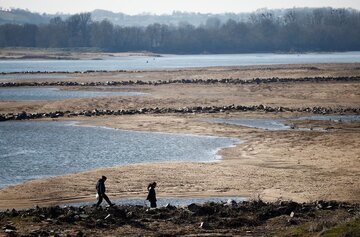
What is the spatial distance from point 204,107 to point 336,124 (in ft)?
41.3

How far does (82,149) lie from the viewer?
123ft

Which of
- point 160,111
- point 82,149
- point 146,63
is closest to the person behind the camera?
point 82,149

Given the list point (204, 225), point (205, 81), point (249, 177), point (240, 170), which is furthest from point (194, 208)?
point (205, 81)

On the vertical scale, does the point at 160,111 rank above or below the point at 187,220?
below

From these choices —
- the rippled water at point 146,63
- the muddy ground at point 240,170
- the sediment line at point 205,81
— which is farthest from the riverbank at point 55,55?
the muddy ground at point 240,170

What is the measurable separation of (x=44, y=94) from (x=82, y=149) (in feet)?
113

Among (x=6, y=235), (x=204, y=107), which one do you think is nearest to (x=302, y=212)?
(x=6, y=235)

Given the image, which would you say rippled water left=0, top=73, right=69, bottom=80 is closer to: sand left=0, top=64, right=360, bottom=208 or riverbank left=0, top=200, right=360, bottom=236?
sand left=0, top=64, right=360, bottom=208

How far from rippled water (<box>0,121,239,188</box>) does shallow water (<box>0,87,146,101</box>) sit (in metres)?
19.6

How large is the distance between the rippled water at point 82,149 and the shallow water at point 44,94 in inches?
772

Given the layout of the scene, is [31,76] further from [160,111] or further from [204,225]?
[204,225]

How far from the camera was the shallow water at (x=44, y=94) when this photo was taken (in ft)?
219

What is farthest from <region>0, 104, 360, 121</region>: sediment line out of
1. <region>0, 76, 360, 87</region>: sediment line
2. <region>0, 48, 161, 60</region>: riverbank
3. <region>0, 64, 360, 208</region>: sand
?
<region>0, 48, 161, 60</region>: riverbank

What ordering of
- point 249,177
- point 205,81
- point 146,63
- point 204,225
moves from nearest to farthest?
point 204,225, point 249,177, point 205,81, point 146,63
